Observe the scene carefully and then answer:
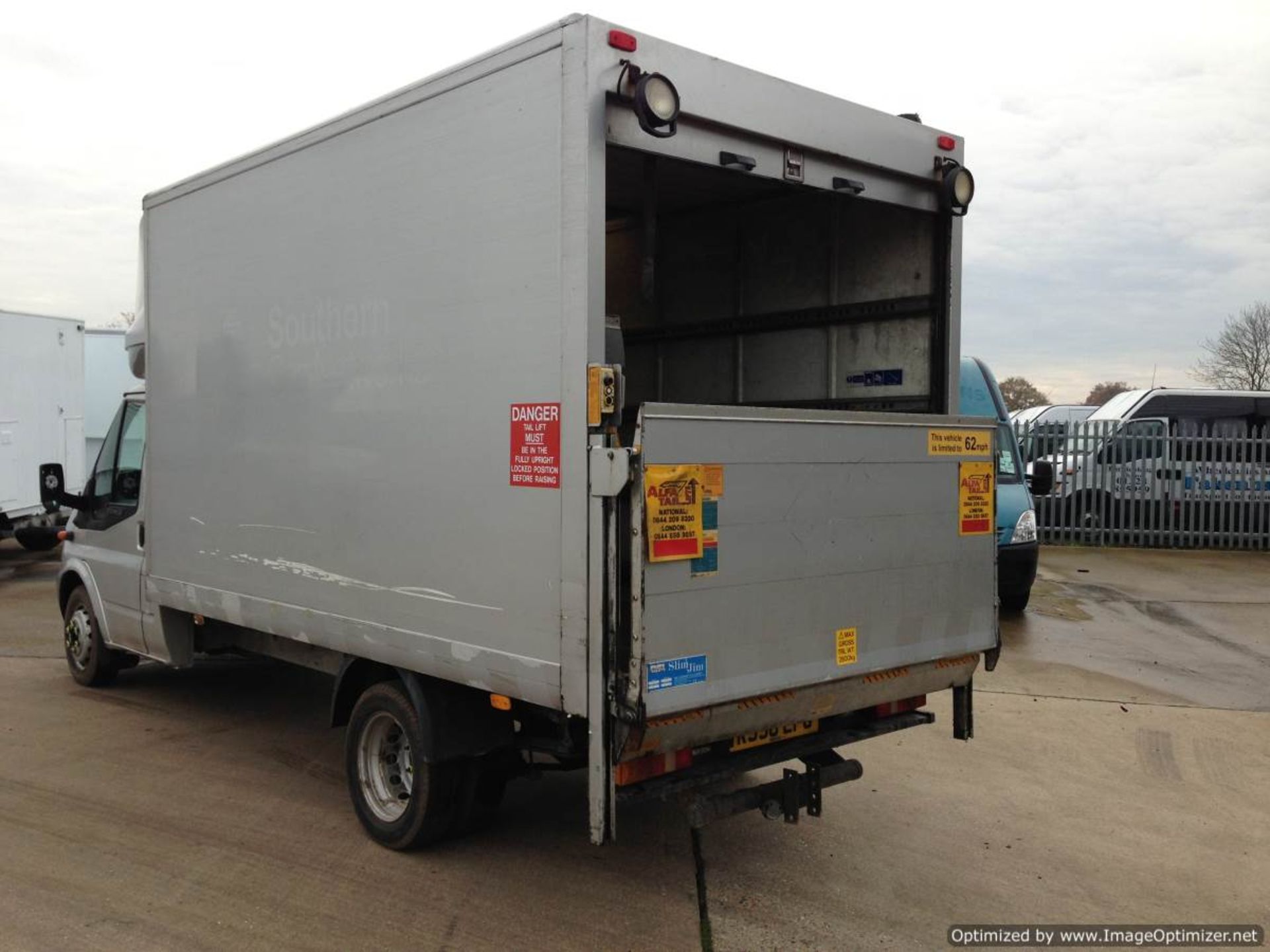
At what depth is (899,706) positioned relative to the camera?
4.84 meters

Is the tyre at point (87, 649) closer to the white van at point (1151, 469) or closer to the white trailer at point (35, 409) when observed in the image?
the white trailer at point (35, 409)

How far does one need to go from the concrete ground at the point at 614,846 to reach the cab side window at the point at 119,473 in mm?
1277

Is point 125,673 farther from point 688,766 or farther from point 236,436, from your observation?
point 688,766

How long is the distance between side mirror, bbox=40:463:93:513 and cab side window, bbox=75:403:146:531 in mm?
78

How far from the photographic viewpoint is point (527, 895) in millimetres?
4301

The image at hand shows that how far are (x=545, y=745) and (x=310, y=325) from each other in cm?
220

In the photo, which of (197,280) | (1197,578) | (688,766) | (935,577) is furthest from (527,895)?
(1197,578)

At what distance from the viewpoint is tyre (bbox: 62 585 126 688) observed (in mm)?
7359

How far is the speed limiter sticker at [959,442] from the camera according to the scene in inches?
183

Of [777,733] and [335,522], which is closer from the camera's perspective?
[777,733]

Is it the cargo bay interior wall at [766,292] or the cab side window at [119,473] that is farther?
the cab side window at [119,473]

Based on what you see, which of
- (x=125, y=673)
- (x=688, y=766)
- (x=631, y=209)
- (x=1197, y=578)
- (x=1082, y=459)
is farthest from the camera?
(x=1082, y=459)

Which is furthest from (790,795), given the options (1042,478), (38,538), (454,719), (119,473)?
(38,538)

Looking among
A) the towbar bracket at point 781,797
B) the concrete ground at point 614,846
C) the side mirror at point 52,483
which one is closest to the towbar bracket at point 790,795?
the towbar bracket at point 781,797
